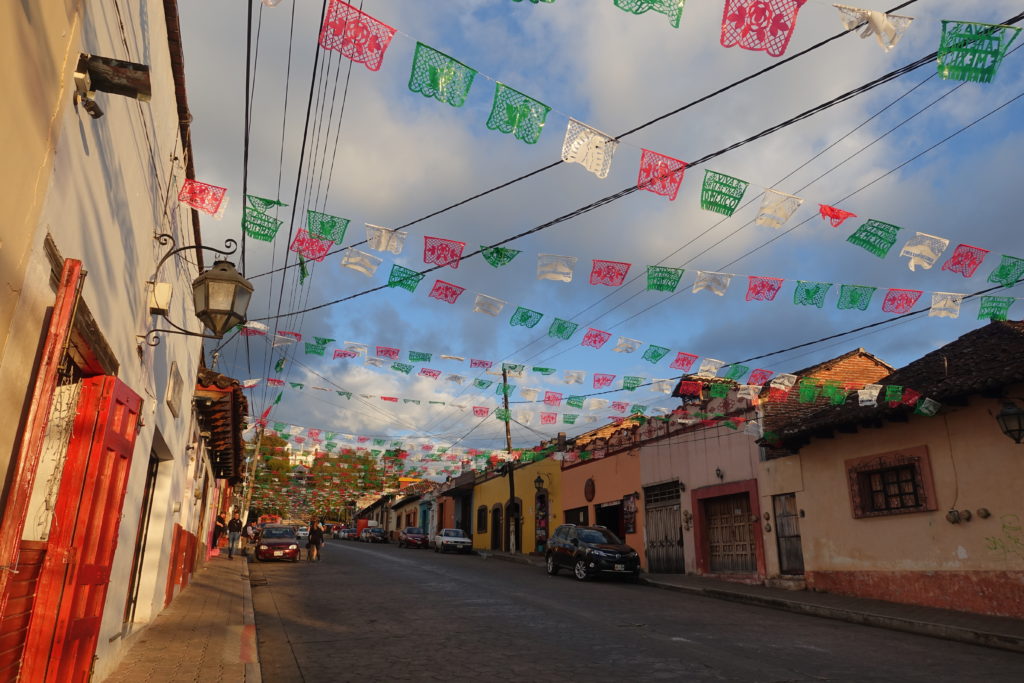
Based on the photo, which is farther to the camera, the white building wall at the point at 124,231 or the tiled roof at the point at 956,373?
the tiled roof at the point at 956,373

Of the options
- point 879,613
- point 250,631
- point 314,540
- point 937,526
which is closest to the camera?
point 250,631

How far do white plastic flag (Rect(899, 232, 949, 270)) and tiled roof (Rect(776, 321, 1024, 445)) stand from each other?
376cm

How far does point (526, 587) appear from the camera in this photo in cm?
1551

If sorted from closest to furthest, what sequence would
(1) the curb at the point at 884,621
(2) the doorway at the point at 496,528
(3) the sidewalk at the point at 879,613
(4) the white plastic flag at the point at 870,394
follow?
(1) the curb at the point at 884,621 → (3) the sidewalk at the point at 879,613 → (4) the white plastic flag at the point at 870,394 → (2) the doorway at the point at 496,528

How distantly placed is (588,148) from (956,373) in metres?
10.0

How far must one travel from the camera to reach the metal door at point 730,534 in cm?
1794

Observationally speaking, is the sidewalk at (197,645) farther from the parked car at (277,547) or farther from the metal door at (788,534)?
the metal door at (788,534)

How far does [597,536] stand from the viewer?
18.9 m

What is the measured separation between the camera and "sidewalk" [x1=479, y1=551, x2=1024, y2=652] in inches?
383

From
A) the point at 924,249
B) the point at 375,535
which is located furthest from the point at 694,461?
the point at 375,535

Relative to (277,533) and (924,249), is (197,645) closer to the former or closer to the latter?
(924,249)

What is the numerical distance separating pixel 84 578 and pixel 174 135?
4.57 metres

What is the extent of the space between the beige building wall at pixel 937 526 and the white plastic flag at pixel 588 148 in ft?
31.0

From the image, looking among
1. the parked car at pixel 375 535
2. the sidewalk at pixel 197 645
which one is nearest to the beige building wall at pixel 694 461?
the sidewalk at pixel 197 645
